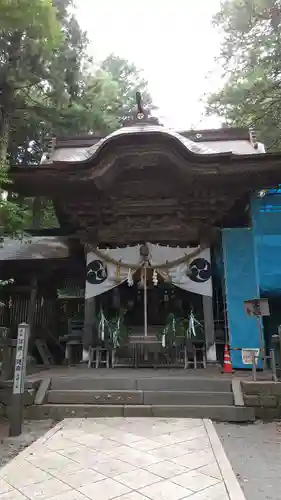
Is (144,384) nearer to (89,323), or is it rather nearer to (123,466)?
(123,466)

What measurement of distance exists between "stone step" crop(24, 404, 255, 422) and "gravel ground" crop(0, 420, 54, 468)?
193 millimetres

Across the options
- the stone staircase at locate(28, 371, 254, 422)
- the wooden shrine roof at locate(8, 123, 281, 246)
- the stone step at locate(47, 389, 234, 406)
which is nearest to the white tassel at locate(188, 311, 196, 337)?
the wooden shrine roof at locate(8, 123, 281, 246)

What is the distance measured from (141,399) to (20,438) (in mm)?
1955

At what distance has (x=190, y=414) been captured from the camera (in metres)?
5.64

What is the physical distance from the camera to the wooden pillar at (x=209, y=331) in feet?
27.3

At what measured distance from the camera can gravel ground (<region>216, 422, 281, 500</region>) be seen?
133 inches

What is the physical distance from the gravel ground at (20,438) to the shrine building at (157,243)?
10.1 feet

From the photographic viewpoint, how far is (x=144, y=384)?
250 inches

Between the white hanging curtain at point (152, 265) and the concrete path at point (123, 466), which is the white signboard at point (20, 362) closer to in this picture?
the concrete path at point (123, 466)

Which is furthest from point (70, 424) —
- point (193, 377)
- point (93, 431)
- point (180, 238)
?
point (180, 238)

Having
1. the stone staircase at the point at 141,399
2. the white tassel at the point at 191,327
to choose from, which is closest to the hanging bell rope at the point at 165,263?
the white tassel at the point at 191,327

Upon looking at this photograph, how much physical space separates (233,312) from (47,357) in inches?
195

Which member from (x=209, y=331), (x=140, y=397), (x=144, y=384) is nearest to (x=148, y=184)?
(x=209, y=331)

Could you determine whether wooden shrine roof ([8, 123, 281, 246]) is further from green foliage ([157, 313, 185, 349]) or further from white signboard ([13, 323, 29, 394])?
white signboard ([13, 323, 29, 394])
